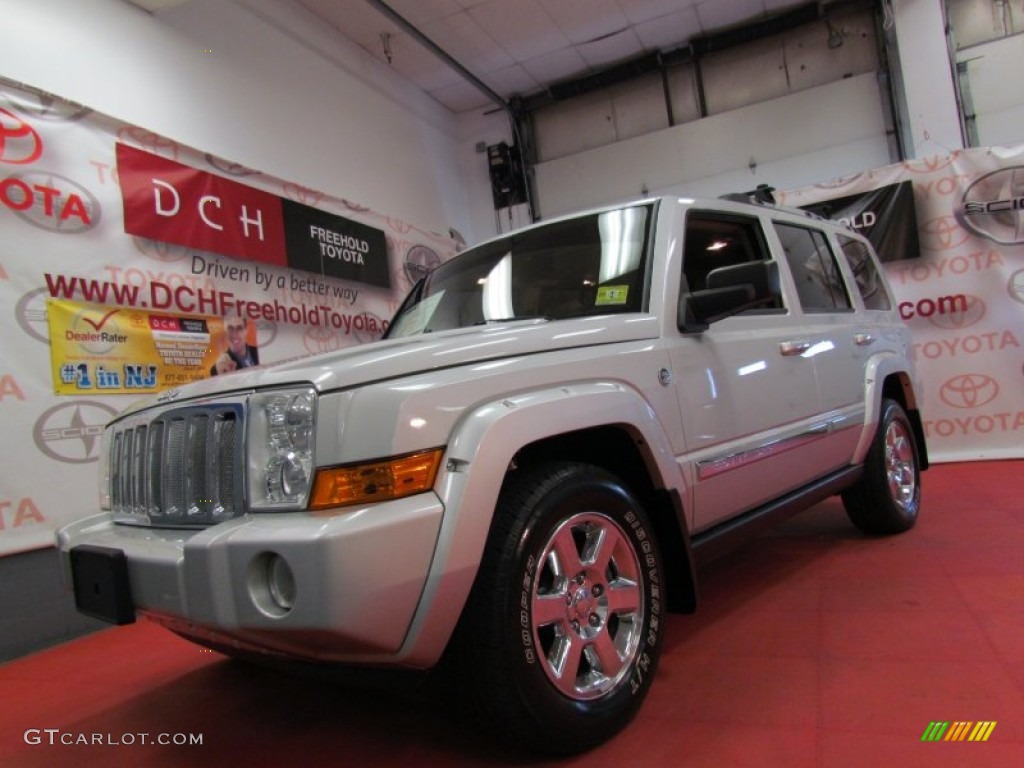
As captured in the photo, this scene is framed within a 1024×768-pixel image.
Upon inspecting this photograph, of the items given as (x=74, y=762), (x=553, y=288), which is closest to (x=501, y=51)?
(x=553, y=288)

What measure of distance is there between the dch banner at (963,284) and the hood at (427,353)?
18.3 feet

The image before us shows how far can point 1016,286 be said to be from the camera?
20.0 feet

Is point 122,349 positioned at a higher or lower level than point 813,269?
higher

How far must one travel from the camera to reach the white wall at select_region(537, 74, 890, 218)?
789cm

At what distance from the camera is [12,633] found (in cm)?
344

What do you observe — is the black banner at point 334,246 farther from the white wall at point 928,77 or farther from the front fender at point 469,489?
the white wall at point 928,77

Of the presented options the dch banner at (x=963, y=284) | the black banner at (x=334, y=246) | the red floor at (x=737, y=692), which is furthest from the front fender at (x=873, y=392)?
the black banner at (x=334, y=246)

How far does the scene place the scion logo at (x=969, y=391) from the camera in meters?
6.21

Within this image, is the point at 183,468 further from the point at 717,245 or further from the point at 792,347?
the point at 792,347

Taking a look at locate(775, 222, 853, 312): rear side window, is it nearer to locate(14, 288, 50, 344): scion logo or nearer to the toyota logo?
the toyota logo

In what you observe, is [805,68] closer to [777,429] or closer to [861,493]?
[861,493]

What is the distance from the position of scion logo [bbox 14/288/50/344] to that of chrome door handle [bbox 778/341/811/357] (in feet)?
12.9

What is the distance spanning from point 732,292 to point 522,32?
6686 mm

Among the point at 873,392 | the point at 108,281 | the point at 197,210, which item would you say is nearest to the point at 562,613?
the point at 873,392
